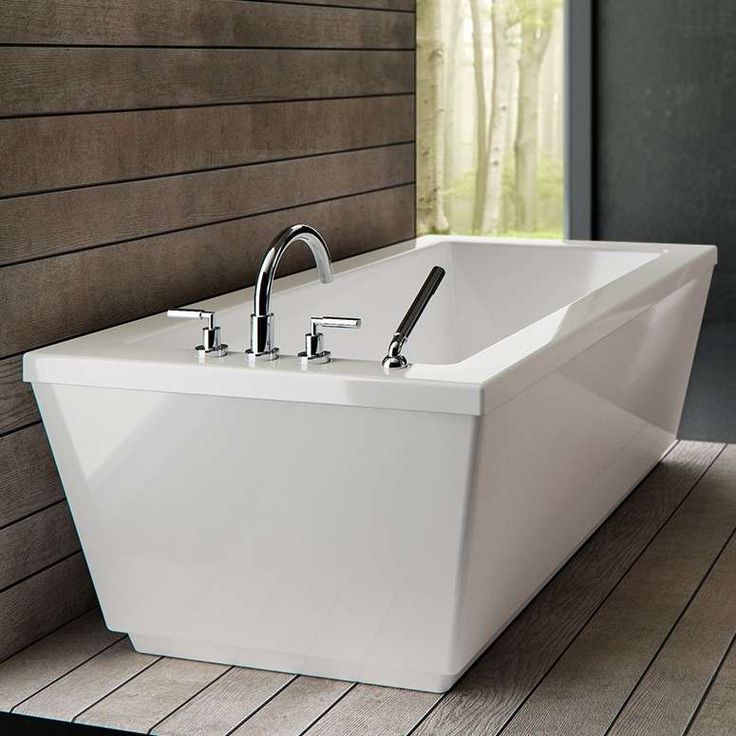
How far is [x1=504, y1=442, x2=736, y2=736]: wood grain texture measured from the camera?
240 cm

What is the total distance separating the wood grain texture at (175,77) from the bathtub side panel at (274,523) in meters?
0.61

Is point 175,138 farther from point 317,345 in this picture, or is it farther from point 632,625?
point 632,625

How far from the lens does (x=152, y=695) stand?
250 centimetres

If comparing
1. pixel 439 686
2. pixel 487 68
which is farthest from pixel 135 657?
pixel 487 68

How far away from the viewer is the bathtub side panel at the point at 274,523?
2305mm

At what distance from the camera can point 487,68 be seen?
536 centimetres

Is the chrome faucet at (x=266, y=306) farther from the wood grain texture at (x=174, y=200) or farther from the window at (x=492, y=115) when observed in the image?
the window at (x=492, y=115)

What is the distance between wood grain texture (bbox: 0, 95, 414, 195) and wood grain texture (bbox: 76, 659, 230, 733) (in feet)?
3.12

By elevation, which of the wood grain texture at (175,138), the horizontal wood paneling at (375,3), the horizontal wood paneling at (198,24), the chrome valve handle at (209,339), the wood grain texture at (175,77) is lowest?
the chrome valve handle at (209,339)

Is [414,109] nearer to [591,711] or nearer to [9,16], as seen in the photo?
[9,16]

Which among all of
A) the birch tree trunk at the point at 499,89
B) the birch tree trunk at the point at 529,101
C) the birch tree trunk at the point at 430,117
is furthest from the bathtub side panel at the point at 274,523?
the birch tree trunk at the point at 430,117

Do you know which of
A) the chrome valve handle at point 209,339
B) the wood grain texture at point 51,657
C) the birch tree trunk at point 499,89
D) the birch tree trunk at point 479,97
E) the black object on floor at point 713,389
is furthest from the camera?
the birch tree trunk at point 479,97

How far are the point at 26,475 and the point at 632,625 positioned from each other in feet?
4.08

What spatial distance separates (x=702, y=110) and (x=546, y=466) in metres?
2.02
